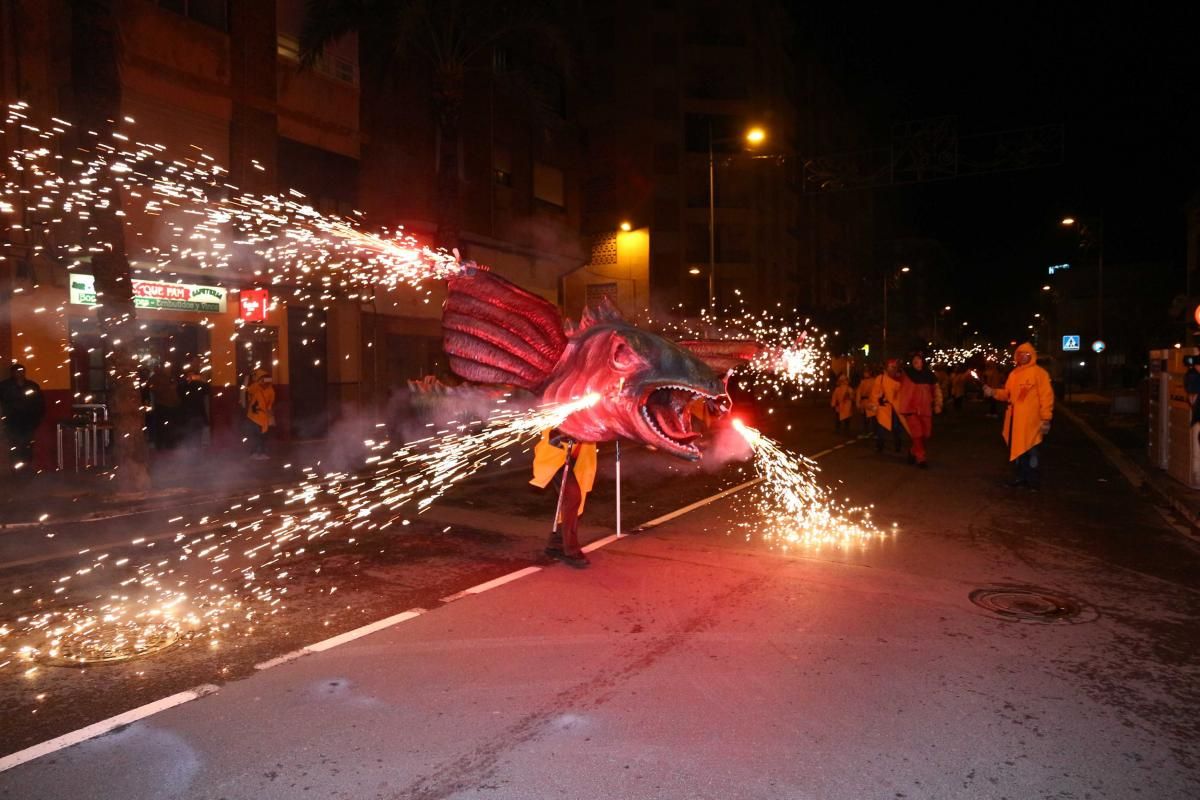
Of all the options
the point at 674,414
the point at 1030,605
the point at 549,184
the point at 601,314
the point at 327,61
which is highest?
the point at 327,61

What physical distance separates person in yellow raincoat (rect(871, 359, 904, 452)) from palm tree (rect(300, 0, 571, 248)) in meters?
8.34

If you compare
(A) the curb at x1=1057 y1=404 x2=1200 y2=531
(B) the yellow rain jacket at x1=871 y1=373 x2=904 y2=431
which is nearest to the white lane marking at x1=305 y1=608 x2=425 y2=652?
(A) the curb at x1=1057 y1=404 x2=1200 y2=531

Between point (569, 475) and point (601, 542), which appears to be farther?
point (601, 542)

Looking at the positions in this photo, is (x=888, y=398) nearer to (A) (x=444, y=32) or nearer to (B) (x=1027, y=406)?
(B) (x=1027, y=406)

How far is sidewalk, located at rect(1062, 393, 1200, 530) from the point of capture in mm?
10148

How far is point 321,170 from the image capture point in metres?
18.8

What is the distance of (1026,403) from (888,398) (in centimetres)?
429

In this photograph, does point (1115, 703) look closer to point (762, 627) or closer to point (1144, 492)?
point (762, 627)

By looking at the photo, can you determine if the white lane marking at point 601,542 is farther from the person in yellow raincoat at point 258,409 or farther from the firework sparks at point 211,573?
the person in yellow raincoat at point 258,409

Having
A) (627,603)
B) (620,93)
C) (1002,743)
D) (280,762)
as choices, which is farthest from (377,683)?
(620,93)

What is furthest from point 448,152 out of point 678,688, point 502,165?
point 678,688

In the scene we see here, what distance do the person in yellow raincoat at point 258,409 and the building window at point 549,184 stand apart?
12.5 meters

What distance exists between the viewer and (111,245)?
1119cm

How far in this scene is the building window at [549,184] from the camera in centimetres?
2555
